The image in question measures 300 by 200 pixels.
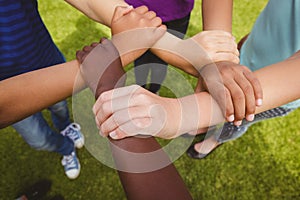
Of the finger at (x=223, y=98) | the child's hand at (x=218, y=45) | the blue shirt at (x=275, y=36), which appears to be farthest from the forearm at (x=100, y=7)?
the blue shirt at (x=275, y=36)

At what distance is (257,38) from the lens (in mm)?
1146

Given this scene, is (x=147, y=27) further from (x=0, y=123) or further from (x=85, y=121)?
(x=85, y=121)

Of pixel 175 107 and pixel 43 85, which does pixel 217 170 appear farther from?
pixel 43 85

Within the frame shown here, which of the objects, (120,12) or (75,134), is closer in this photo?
(120,12)

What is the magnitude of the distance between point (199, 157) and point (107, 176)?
0.47m

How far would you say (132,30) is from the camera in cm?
90

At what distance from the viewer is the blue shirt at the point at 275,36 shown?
0.99m

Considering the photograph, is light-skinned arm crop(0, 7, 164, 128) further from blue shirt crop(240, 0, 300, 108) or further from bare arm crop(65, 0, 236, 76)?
blue shirt crop(240, 0, 300, 108)

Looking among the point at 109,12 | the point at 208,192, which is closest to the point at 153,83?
the point at 208,192

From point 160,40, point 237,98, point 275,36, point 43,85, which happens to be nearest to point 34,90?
point 43,85

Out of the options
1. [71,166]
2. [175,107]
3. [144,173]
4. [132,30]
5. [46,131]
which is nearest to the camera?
[144,173]

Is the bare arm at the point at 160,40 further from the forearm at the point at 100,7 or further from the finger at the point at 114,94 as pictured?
the finger at the point at 114,94

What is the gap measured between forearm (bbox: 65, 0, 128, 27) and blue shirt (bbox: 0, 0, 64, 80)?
137mm

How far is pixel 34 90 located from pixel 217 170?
1.11 metres
